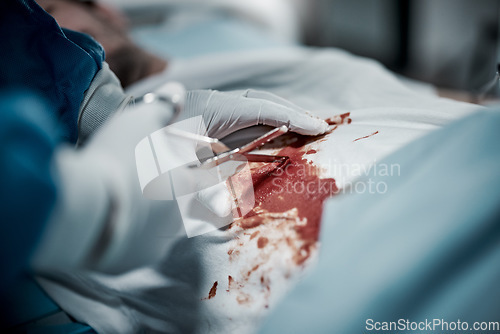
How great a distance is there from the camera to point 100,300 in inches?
23.7

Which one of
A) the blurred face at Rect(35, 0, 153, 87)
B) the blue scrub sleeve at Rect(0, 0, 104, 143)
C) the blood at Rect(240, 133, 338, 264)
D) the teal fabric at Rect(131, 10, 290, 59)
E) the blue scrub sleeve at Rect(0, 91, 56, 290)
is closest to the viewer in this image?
the blue scrub sleeve at Rect(0, 91, 56, 290)

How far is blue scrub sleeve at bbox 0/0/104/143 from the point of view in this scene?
0.57 m

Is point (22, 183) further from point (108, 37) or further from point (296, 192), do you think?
point (108, 37)

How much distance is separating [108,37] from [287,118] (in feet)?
2.66

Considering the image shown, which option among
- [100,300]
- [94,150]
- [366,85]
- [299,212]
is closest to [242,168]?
[299,212]

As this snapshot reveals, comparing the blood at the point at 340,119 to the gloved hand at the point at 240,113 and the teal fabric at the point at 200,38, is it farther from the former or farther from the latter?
the teal fabric at the point at 200,38

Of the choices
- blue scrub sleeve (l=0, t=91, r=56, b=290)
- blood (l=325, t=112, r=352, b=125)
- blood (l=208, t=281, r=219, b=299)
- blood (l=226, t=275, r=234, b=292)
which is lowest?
blood (l=208, t=281, r=219, b=299)

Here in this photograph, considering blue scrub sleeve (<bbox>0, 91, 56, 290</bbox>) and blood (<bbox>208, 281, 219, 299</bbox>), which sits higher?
blue scrub sleeve (<bbox>0, 91, 56, 290</bbox>)

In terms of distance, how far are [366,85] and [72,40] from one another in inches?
25.0

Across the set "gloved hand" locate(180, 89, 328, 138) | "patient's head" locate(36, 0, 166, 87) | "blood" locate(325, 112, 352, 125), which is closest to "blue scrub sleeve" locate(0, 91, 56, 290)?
"gloved hand" locate(180, 89, 328, 138)

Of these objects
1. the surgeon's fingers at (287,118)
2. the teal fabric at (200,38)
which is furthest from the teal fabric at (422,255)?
the teal fabric at (200,38)

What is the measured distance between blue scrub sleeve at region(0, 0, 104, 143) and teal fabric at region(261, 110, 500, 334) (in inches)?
18.8

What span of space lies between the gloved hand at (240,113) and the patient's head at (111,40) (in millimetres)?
459

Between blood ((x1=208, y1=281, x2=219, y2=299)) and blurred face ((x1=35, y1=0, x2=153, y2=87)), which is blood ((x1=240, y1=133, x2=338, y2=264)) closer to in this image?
blood ((x1=208, y1=281, x2=219, y2=299))
